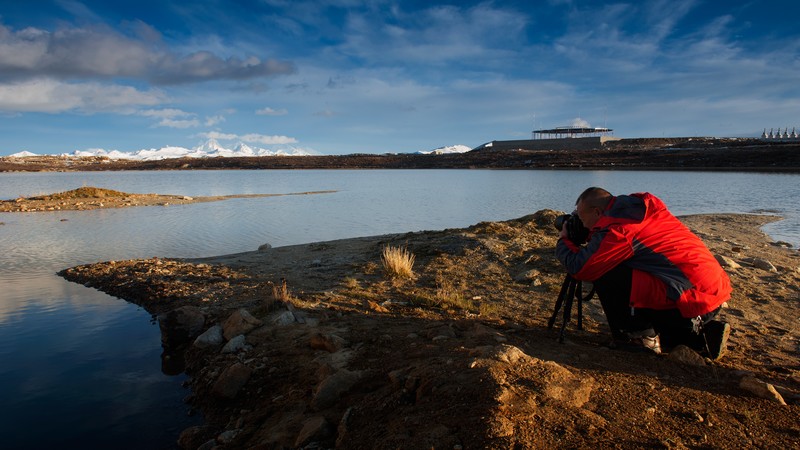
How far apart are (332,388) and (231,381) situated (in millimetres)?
1327

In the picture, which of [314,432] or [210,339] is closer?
[314,432]

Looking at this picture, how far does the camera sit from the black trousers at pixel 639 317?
386 cm

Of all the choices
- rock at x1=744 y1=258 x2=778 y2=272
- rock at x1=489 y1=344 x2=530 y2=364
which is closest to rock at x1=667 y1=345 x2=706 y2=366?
rock at x1=489 y1=344 x2=530 y2=364

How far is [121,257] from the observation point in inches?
437

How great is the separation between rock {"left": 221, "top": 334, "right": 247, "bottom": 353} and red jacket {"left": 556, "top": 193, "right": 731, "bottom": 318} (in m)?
3.46

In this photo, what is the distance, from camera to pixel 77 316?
696 cm

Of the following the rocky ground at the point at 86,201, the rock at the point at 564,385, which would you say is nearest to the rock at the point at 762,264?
the rock at the point at 564,385

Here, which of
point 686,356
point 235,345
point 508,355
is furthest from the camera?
point 235,345

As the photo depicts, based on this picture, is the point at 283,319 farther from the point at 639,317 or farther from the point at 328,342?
the point at 639,317

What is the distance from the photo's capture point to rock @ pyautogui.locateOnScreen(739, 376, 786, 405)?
3.00 metres

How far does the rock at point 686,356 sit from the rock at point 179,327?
5.07 m

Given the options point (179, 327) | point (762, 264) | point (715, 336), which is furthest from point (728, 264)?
point (179, 327)

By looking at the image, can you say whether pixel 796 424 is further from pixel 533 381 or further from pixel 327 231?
pixel 327 231

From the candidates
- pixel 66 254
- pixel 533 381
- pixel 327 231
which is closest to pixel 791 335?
pixel 533 381
